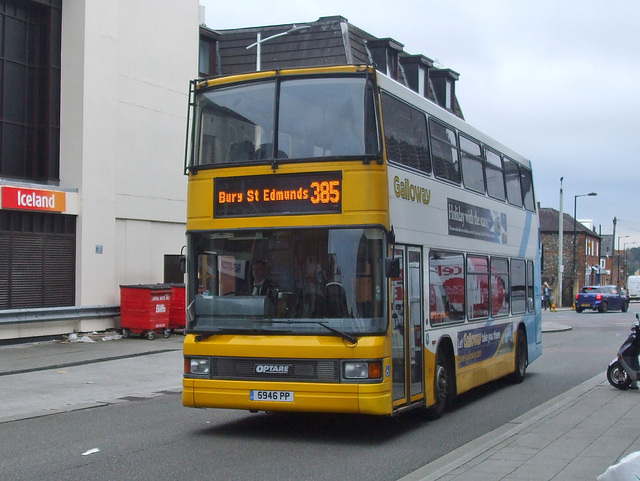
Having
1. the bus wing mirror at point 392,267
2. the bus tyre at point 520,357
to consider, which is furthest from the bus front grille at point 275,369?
the bus tyre at point 520,357

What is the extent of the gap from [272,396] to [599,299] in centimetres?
4624

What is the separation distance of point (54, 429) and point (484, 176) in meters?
7.50

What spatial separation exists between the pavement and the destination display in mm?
2913

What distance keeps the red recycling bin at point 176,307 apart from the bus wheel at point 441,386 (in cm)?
1300

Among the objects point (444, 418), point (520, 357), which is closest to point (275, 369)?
point (444, 418)

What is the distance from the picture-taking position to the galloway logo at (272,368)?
9297 millimetres

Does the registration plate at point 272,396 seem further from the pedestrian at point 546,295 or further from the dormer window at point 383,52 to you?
the pedestrian at point 546,295

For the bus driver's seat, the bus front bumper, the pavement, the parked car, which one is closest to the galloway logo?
the bus front bumper

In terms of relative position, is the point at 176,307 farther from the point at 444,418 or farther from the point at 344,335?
the point at 344,335

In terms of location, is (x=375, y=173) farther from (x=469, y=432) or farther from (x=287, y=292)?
(x=469, y=432)

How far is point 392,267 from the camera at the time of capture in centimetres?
919

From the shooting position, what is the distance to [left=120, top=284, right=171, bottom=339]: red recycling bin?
2247 cm

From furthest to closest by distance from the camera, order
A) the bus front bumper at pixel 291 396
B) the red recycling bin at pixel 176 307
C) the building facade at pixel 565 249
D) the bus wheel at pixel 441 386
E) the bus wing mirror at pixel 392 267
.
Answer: the building facade at pixel 565 249 → the red recycling bin at pixel 176 307 → the bus wheel at pixel 441 386 → the bus wing mirror at pixel 392 267 → the bus front bumper at pixel 291 396

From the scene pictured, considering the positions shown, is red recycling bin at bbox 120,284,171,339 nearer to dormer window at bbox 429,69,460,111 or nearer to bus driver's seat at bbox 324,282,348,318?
bus driver's seat at bbox 324,282,348,318
